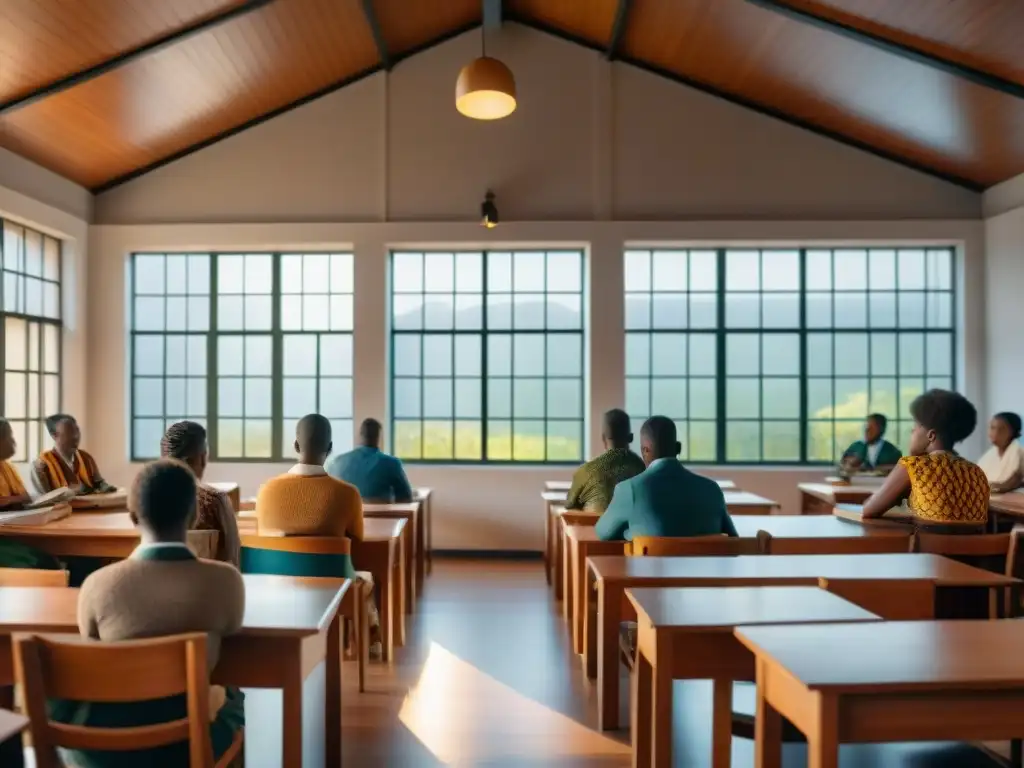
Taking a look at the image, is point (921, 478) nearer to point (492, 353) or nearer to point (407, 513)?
point (407, 513)

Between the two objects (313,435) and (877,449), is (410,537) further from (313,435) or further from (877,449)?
(877,449)

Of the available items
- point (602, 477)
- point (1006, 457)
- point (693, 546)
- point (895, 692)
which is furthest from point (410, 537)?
point (1006, 457)

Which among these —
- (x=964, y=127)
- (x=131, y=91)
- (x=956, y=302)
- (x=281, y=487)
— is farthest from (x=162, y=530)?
(x=956, y=302)

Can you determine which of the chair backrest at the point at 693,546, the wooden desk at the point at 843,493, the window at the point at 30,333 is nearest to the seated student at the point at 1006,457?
the wooden desk at the point at 843,493

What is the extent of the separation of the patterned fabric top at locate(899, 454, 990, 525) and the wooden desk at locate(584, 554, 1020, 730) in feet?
1.14

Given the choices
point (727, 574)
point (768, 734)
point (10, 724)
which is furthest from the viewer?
point (727, 574)

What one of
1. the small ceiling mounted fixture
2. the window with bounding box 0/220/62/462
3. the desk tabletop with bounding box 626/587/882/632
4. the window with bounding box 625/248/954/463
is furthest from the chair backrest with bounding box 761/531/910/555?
the window with bounding box 0/220/62/462

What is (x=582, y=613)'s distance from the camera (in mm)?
4281

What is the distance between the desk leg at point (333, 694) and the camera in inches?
109

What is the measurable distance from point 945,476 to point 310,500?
103 inches

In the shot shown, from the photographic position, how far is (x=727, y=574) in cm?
278

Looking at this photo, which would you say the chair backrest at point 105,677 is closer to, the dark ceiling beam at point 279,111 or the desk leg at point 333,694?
the desk leg at point 333,694

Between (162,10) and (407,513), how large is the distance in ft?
11.5

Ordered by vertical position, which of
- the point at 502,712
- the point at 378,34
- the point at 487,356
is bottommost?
the point at 502,712
